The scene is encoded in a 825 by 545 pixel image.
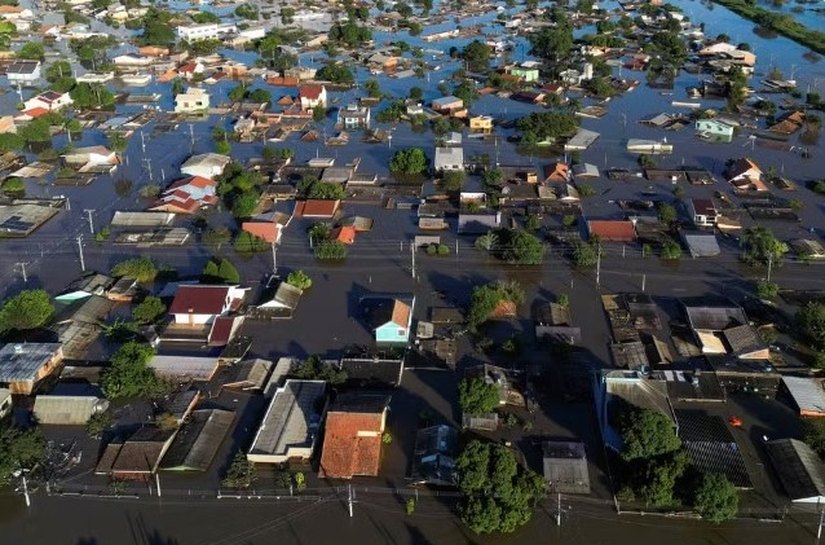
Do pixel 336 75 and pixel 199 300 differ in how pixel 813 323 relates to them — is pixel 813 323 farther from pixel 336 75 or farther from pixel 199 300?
pixel 336 75

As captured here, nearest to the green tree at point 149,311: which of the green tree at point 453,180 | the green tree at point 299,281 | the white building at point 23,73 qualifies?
the green tree at point 299,281

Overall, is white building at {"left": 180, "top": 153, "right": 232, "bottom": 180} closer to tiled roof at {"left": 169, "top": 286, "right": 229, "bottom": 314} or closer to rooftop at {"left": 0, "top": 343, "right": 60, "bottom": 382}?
tiled roof at {"left": 169, "top": 286, "right": 229, "bottom": 314}

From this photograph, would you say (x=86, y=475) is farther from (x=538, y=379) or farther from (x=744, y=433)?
(x=744, y=433)

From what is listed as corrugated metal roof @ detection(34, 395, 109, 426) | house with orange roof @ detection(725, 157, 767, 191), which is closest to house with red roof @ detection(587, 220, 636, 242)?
house with orange roof @ detection(725, 157, 767, 191)

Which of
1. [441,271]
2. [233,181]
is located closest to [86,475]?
[441,271]

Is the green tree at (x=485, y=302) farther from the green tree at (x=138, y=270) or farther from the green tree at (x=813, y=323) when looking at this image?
the green tree at (x=138, y=270)

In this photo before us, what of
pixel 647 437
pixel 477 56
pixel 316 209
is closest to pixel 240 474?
pixel 647 437
